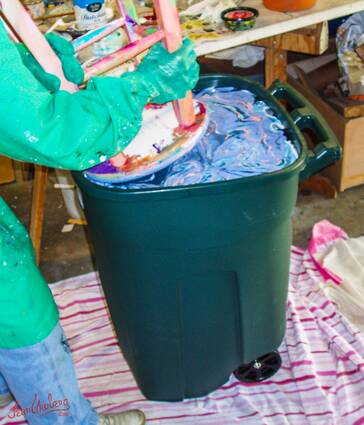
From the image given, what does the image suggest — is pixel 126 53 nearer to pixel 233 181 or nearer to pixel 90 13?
pixel 233 181

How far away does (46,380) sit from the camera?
4.10 ft

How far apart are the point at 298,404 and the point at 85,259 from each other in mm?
968

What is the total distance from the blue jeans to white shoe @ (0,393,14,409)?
0.26 meters

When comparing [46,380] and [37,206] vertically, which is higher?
[46,380]

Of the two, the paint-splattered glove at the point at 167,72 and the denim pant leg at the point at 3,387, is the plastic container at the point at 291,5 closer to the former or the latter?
the paint-splattered glove at the point at 167,72

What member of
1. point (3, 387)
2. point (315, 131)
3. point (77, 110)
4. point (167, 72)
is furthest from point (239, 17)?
point (3, 387)

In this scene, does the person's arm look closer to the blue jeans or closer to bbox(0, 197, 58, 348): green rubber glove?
bbox(0, 197, 58, 348): green rubber glove

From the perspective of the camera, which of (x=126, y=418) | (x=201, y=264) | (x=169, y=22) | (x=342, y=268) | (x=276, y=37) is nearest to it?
(x=169, y=22)

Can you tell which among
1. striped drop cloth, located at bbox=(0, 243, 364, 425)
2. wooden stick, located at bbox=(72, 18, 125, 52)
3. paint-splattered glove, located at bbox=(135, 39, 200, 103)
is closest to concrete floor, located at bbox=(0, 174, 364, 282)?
striped drop cloth, located at bbox=(0, 243, 364, 425)

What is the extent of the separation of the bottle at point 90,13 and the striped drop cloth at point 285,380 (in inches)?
37.2

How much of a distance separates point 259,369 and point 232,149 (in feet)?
2.23

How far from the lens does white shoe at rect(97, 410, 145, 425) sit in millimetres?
1449

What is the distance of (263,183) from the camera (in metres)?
1.12

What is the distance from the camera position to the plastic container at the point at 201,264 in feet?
3.68
